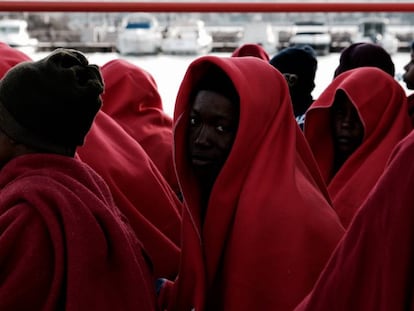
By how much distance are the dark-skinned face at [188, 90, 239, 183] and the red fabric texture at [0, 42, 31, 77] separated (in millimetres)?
785

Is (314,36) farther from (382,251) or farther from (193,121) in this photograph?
(382,251)

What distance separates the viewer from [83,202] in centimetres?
191

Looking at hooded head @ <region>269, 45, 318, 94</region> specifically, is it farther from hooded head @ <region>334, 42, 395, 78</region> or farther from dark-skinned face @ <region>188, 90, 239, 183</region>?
dark-skinned face @ <region>188, 90, 239, 183</region>

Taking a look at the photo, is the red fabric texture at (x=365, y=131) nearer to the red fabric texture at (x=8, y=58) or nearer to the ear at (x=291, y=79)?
the ear at (x=291, y=79)

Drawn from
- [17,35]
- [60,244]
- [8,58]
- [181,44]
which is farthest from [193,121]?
[181,44]

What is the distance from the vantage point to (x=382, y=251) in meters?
1.38

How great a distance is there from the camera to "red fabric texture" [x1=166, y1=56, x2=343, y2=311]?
2174 mm

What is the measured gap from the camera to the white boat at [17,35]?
7085mm

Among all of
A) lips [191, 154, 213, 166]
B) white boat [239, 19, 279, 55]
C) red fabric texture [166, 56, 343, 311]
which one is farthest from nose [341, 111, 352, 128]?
white boat [239, 19, 279, 55]

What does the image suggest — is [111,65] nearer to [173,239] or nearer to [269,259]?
[173,239]

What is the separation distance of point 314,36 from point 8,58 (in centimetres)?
603

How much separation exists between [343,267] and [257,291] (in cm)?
72

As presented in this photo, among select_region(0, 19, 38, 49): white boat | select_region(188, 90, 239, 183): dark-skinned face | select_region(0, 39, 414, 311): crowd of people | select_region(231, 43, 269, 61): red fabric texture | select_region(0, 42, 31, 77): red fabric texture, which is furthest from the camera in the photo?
select_region(0, 19, 38, 49): white boat

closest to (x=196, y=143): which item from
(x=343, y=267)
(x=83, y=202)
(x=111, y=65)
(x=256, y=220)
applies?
(x=256, y=220)
